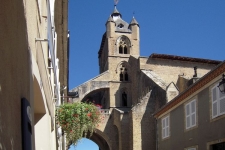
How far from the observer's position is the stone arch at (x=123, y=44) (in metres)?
45.7

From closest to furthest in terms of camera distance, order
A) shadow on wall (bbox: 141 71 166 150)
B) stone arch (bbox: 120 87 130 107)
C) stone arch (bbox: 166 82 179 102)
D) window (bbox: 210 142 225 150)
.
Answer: window (bbox: 210 142 225 150) < stone arch (bbox: 166 82 179 102) < shadow on wall (bbox: 141 71 166 150) < stone arch (bbox: 120 87 130 107)

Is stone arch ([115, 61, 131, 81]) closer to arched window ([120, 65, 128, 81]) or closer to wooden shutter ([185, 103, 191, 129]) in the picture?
arched window ([120, 65, 128, 81])

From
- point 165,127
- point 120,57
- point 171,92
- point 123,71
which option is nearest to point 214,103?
point 165,127

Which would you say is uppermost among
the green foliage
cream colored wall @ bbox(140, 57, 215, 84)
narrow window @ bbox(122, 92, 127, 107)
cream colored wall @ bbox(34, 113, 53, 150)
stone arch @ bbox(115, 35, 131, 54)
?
stone arch @ bbox(115, 35, 131, 54)

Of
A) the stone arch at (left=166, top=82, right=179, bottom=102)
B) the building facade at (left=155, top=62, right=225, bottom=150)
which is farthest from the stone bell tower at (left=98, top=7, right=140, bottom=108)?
the building facade at (left=155, top=62, right=225, bottom=150)

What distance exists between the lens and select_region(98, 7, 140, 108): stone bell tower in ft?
141

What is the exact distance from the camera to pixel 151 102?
103ft

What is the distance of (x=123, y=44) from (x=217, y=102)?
3393 centimetres

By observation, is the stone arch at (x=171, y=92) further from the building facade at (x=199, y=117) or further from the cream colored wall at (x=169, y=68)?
the cream colored wall at (x=169, y=68)

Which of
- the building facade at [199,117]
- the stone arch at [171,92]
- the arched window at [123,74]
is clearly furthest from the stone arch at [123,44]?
the building facade at [199,117]

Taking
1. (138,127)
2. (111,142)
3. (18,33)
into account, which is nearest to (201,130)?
(18,33)

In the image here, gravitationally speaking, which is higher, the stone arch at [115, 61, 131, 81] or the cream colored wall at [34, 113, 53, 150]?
the stone arch at [115, 61, 131, 81]

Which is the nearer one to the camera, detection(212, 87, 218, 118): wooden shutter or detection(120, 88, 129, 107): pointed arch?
detection(212, 87, 218, 118): wooden shutter

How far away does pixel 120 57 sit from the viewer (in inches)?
1772
